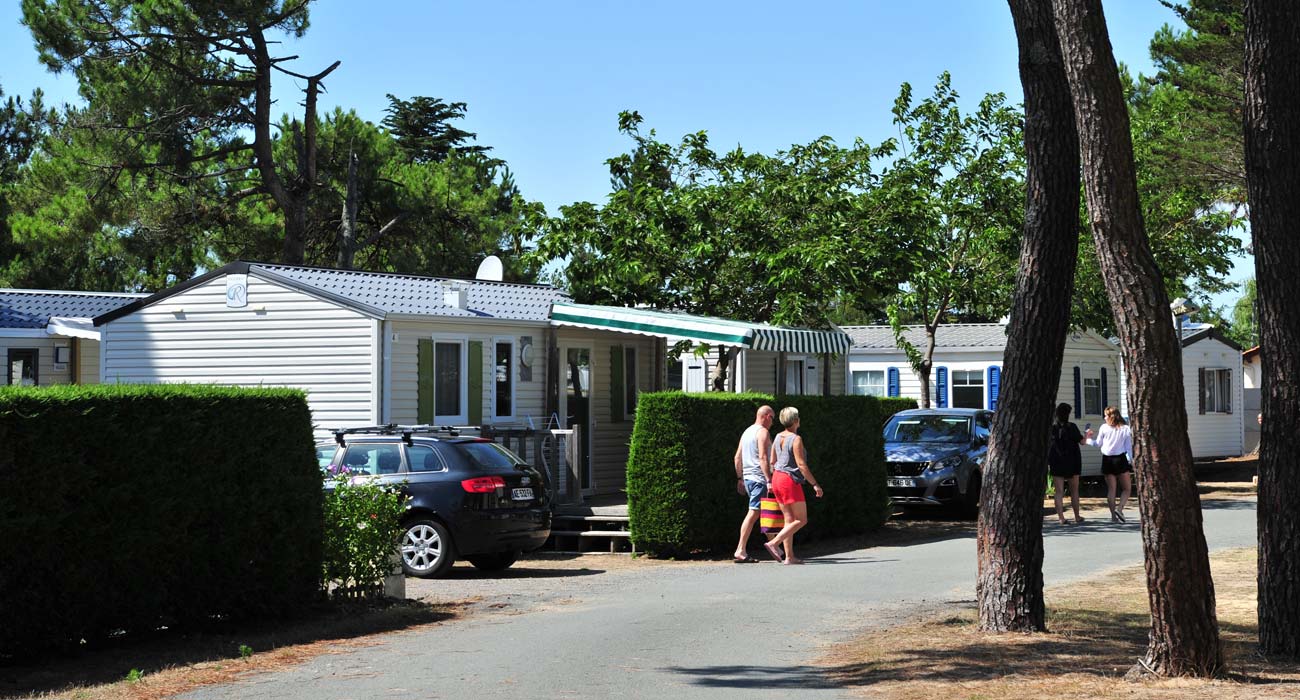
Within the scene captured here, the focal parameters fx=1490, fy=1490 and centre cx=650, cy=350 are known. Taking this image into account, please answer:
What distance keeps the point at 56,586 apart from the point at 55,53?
85.6 ft

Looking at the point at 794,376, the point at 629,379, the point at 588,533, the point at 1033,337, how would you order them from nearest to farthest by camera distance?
the point at 1033,337, the point at 588,533, the point at 629,379, the point at 794,376

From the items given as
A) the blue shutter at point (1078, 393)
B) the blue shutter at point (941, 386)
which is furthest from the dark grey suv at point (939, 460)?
the blue shutter at point (1078, 393)

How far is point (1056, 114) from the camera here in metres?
10.4

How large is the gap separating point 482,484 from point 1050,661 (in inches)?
272

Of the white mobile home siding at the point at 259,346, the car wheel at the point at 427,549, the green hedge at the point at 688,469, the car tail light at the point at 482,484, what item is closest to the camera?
the car tail light at the point at 482,484

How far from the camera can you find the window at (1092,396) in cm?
3366

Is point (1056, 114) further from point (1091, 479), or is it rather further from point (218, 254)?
point (218, 254)

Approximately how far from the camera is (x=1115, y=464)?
2186 centimetres

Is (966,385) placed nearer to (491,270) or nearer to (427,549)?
(491,270)

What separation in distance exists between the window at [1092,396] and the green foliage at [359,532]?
24267 mm

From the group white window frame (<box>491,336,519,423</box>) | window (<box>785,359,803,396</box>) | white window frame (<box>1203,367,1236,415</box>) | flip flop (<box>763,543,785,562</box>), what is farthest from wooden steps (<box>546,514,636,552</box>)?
white window frame (<box>1203,367,1236,415</box>)

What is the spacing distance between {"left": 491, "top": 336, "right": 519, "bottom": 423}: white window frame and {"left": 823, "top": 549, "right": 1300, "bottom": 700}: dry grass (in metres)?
10.2

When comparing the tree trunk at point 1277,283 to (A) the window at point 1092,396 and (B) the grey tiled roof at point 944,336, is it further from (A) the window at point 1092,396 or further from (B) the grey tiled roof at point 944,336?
(A) the window at point 1092,396

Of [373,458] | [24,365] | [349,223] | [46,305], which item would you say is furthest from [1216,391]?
[373,458]
